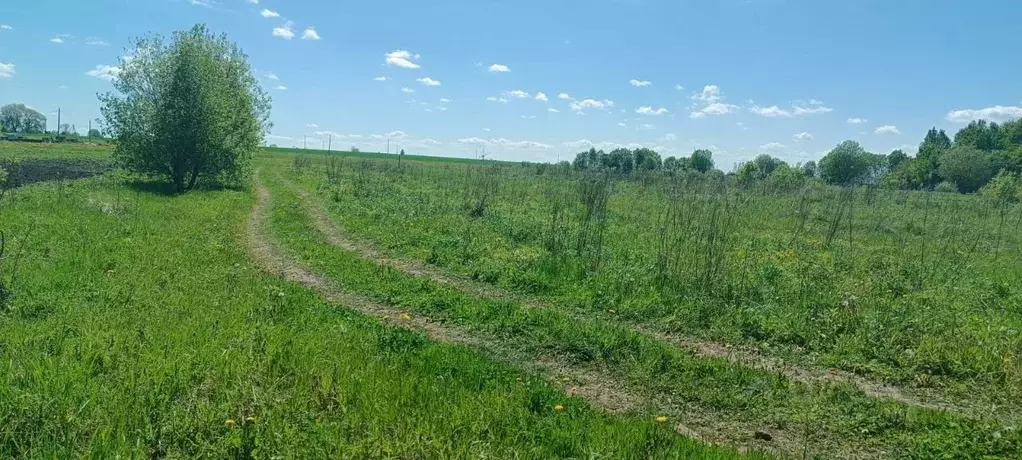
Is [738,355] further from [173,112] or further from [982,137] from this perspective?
[982,137]

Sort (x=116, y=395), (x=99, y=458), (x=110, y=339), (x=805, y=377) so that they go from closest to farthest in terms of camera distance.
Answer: (x=99, y=458), (x=116, y=395), (x=110, y=339), (x=805, y=377)

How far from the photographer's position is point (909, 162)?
85.4 m

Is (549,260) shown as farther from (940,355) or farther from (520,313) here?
(940,355)

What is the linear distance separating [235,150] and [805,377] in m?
28.2

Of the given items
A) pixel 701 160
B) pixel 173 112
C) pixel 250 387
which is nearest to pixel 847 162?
pixel 701 160

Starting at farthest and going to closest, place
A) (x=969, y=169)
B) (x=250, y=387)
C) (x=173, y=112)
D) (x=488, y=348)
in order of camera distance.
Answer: (x=969, y=169), (x=173, y=112), (x=488, y=348), (x=250, y=387)

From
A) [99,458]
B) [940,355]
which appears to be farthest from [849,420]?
[99,458]

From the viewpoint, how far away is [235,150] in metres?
27.6

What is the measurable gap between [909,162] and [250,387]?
105m

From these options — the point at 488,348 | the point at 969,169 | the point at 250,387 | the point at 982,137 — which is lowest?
the point at 488,348

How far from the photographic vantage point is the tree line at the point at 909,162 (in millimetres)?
62062

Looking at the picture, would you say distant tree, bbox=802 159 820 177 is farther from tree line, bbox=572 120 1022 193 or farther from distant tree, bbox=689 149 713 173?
distant tree, bbox=689 149 713 173

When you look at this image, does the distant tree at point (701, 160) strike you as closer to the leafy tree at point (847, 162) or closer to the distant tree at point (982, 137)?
the leafy tree at point (847, 162)

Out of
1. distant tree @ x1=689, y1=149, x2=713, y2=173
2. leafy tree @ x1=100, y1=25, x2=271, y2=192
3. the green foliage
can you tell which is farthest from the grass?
the green foliage
